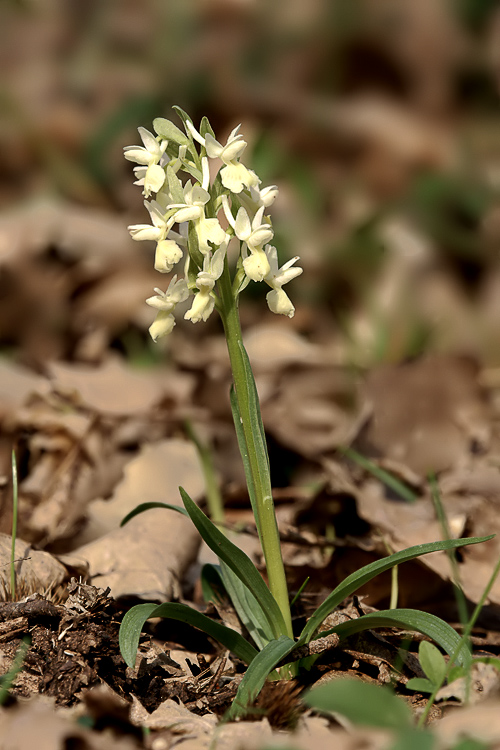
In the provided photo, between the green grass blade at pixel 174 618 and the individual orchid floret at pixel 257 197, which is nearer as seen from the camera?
the green grass blade at pixel 174 618

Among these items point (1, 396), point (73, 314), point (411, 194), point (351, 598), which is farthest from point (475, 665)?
point (411, 194)

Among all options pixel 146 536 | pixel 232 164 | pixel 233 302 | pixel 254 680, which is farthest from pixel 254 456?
pixel 146 536

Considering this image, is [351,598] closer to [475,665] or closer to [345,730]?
[475,665]

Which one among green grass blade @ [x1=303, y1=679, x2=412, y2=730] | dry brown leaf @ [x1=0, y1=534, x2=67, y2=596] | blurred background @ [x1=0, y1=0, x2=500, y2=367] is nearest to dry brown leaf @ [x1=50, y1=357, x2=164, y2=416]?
blurred background @ [x1=0, y1=0, x2=500, y2=367]

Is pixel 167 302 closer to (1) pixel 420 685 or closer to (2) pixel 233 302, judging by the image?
(2) pixel 233 302

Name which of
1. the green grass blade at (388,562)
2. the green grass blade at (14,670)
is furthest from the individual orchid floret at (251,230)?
the green grass blade at (14,670)

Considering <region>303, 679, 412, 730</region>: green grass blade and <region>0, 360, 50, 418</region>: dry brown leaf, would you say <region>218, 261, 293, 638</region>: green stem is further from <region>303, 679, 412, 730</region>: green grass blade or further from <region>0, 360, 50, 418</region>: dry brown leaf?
<region>0, 360, 50, 418</region>: dry brown leaf

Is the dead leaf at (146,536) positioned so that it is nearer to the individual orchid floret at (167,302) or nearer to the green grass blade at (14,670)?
the green grass blade at (14,670)
